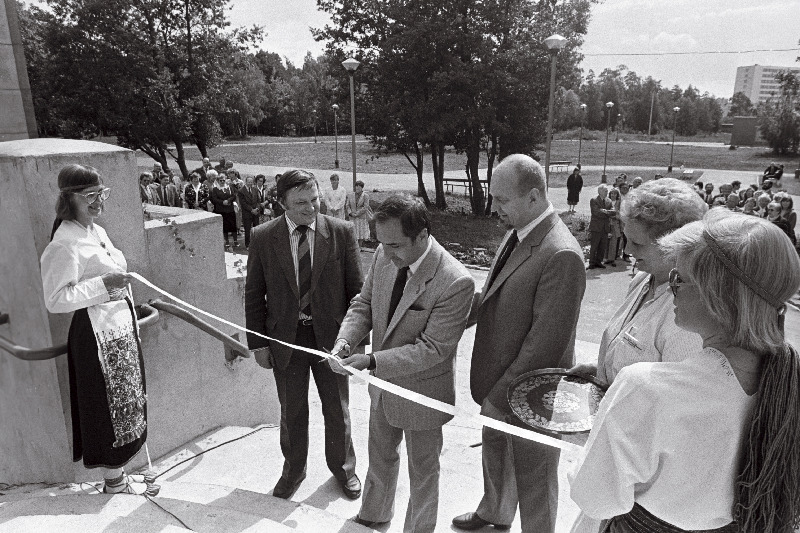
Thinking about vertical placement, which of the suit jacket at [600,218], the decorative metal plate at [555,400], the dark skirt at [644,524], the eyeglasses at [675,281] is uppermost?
the eyeglasses at [675,281]

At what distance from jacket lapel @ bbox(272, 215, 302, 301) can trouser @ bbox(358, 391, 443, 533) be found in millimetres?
877

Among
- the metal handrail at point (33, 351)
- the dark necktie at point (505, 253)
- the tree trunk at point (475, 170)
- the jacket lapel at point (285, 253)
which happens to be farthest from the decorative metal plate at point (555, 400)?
the tree trunk at point (475, 170)

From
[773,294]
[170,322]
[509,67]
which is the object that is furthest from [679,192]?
[509,67]

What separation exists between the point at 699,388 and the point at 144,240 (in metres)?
3.33

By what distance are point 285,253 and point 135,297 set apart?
1056 millimetres

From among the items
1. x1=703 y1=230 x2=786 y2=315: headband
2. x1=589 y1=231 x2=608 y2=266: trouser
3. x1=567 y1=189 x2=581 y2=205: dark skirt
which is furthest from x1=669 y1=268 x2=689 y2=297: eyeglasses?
x1=567 y1=189 x2=581 y2=205: dark skirt

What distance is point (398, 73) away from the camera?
18016 millimetres

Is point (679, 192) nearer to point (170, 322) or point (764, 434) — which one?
point (764, 434)

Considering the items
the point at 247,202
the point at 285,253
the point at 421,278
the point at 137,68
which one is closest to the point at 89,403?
the point at 285,253

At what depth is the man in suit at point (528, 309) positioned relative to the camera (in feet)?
9.03

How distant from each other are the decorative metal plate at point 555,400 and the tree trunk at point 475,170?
55.5 feet

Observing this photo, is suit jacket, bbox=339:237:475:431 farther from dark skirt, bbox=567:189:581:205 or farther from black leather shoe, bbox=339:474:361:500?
dark skirt, bbox=567:189:581:205

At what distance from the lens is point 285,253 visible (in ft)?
11.8

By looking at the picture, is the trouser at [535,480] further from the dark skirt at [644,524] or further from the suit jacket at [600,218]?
the suit jacket at [600,218]
